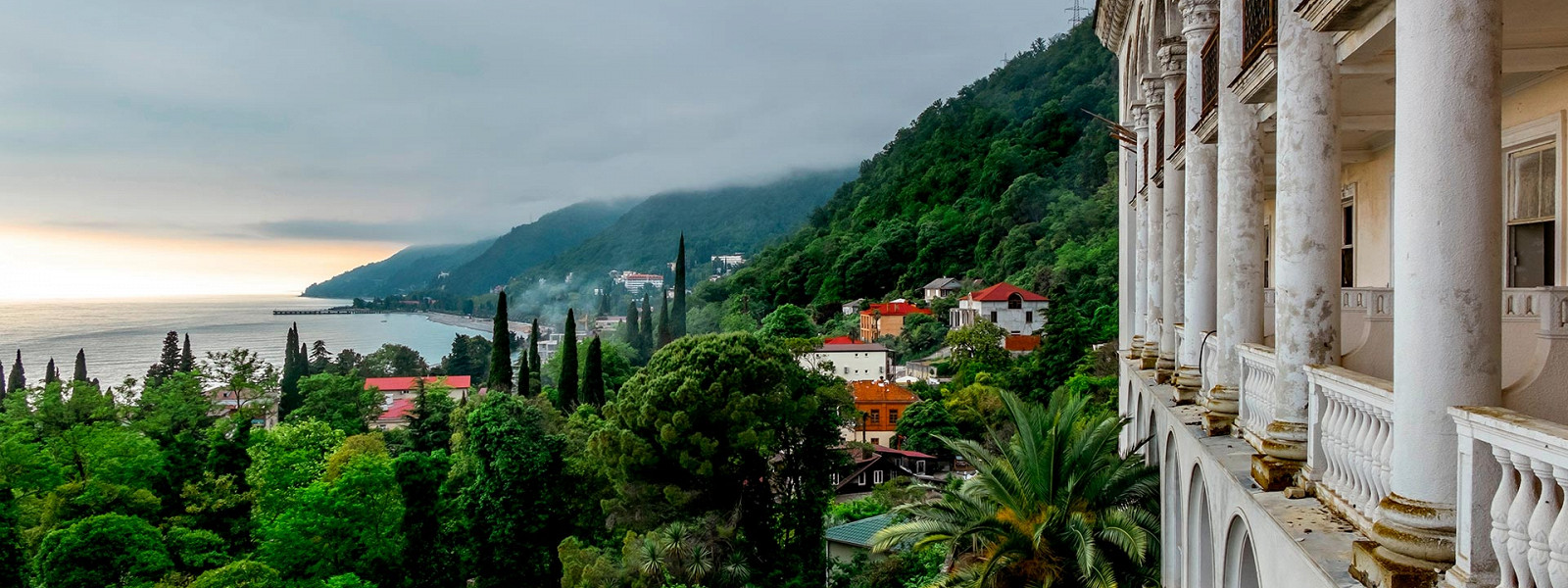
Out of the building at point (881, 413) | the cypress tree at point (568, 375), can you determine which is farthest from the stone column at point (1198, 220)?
the building at point (881, 413)

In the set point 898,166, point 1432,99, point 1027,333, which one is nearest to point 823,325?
point 1027,333

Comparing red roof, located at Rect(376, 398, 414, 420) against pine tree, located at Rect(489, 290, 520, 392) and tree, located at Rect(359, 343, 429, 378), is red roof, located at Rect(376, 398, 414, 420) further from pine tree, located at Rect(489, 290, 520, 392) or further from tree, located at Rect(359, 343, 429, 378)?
pine tree, located at Rect(489, 290, 520, 392)

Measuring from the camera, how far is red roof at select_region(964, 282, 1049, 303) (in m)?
70.5

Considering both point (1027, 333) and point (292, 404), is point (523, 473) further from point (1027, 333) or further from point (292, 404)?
point (1027, 333)

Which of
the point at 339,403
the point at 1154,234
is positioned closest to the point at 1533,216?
the point at 1154,234

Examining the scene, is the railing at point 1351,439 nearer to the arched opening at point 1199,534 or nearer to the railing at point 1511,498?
the railing at point 1511,498

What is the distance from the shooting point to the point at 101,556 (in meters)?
21.9

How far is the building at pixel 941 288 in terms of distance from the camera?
86625 mm

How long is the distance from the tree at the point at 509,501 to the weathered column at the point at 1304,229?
92.2 ft

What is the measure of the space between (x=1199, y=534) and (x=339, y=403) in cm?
5166

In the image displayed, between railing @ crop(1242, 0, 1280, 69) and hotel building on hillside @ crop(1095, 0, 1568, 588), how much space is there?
28mm

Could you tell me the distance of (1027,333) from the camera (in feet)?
232

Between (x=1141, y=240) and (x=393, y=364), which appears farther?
(x=393, y=364)

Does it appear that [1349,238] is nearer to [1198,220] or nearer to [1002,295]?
[1198,220]
